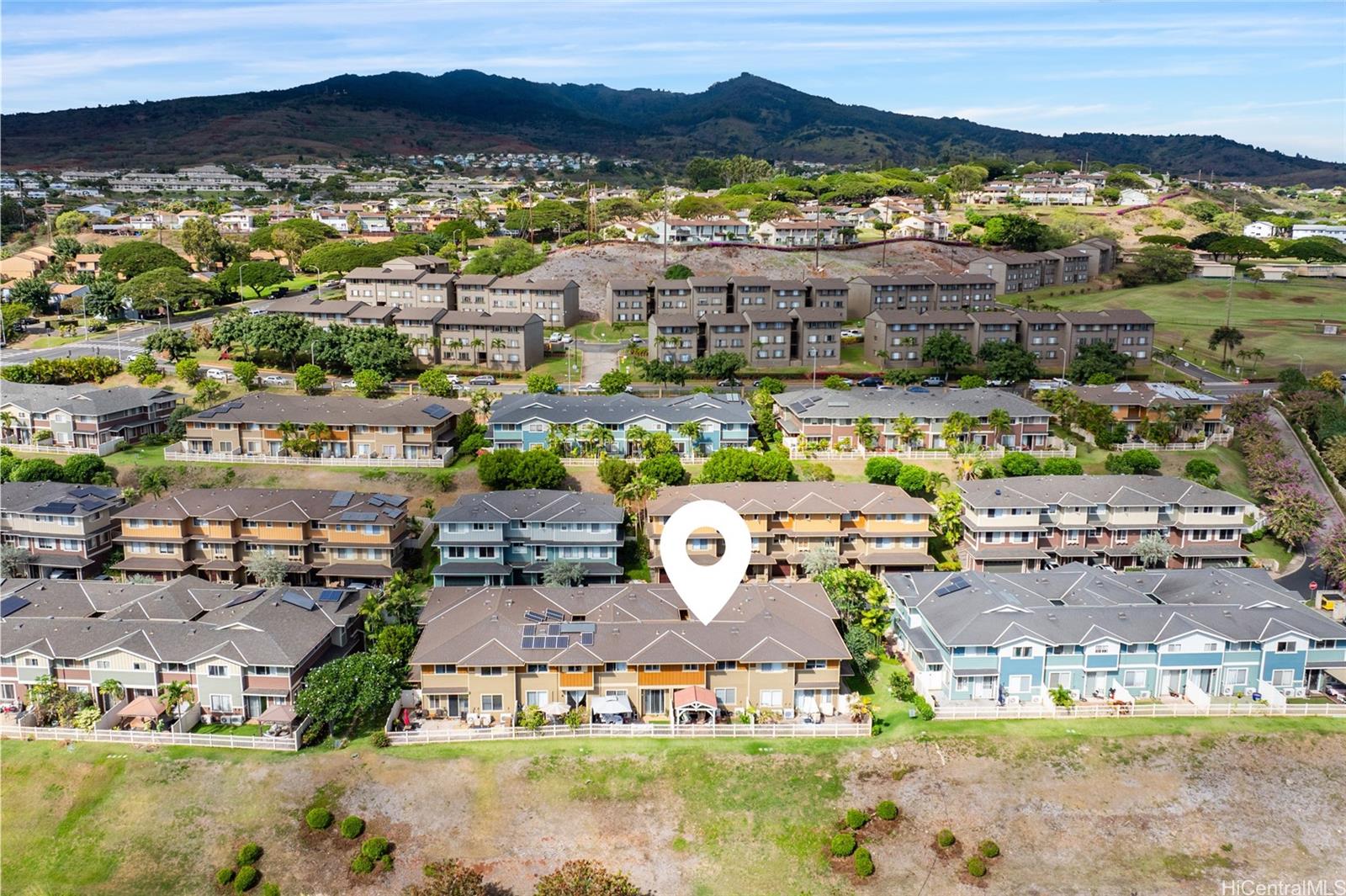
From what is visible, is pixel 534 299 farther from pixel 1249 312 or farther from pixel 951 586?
pixel 1249 312

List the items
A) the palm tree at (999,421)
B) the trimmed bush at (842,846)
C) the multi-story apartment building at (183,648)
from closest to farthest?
the trimmed bush at (842,846) < the multi-story apartment building at (183,648) < the palm tree at (999,421)

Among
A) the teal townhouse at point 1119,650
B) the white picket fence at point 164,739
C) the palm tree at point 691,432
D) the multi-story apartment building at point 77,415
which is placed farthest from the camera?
the multi-story apartment building at point 77,415

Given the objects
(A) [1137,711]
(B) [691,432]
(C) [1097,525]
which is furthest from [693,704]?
(B) [691,432]

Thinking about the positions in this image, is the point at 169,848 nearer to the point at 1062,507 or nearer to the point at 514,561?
the point at 514,561

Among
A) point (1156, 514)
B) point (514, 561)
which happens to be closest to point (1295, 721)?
point (1156, 514)

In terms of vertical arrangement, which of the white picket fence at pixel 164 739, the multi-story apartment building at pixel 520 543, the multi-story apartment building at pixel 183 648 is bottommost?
the white picket fence at pixel 164 739

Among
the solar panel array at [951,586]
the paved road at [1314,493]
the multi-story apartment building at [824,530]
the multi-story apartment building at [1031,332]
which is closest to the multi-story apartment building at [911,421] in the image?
the multi-story apartment building at [824,530]

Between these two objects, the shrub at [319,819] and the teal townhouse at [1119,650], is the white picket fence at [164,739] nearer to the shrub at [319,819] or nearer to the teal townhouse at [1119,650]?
the shrub at [319,819]
